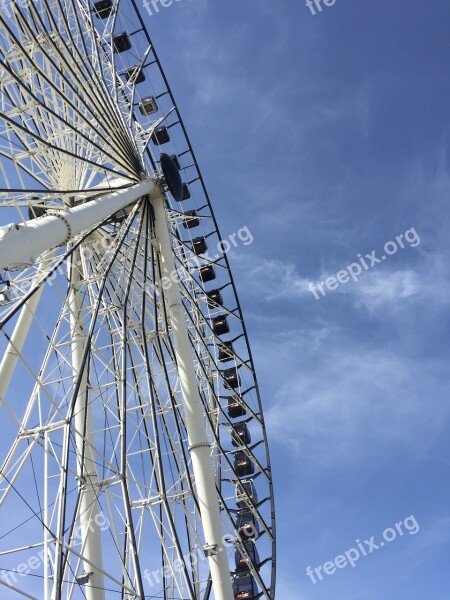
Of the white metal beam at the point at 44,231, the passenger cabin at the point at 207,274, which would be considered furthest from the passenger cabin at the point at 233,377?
the white metal beam at the point at 44,231

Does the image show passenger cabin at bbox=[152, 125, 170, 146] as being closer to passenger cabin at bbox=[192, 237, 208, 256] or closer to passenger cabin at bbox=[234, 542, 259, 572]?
passenger cabin at bbox=[192, 237, 208, 256]

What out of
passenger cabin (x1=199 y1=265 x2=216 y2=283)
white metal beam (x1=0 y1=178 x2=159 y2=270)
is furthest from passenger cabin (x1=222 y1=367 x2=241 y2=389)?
white metal beam (x1=0 y1=178 x2=159 y2=270)

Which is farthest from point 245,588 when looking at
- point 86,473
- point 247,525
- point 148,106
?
point 148,106

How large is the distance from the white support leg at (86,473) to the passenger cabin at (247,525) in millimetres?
9103

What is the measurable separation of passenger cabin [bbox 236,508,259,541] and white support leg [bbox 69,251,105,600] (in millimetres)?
9103

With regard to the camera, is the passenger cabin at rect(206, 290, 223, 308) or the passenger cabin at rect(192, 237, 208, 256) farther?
the passenger cabin at rect(192, 237, 208, 256)

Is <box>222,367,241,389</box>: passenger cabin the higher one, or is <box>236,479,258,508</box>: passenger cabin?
<box>222,367,241,389</box>: passenger cabin

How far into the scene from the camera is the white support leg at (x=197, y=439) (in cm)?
1427

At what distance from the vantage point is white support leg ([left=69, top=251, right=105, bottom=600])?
1541cm

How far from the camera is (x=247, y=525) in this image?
2406 cm

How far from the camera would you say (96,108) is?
15469mm

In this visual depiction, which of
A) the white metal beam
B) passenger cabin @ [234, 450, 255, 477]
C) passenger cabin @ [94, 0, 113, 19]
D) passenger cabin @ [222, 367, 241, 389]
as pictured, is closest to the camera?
the white metal beam

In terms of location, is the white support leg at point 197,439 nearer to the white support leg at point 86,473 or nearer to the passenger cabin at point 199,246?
the white support leg at point 86,473

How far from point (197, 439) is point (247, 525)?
32.6ft
